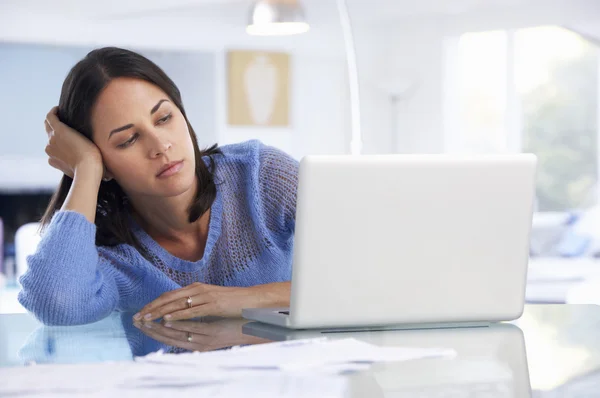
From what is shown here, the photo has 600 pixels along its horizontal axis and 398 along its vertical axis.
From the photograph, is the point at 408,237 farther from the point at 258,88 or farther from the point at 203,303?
the point at 258,88

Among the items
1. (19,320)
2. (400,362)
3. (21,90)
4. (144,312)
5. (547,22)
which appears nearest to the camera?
(400,362)

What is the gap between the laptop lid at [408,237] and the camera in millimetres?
1267

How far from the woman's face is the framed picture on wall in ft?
19.9

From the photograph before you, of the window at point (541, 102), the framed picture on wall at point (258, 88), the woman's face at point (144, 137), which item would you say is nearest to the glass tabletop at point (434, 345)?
the woman's face at point (144, 137)

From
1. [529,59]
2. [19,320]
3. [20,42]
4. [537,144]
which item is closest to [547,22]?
[529,59]

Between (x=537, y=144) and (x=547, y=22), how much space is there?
1371mm

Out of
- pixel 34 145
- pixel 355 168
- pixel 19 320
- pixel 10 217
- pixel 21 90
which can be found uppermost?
pixel 355 168

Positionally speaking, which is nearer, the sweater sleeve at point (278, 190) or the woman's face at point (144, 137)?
the woman's face at point (144, 137)

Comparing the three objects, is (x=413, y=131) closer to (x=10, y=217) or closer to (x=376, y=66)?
(x=376, y=66)

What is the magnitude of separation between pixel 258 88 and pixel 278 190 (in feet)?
20.0

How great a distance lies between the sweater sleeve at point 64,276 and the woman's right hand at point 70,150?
194 mm

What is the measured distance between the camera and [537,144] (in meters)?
8.65

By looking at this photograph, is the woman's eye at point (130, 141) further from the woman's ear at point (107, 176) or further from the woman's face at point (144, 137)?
the woman's ear at point (107, 176)

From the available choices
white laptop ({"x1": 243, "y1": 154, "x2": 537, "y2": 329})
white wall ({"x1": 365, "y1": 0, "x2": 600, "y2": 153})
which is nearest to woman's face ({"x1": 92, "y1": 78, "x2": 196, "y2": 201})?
white laptop ({"x1": 243, "y1": 154, "x2": 537, "y2": 329})
